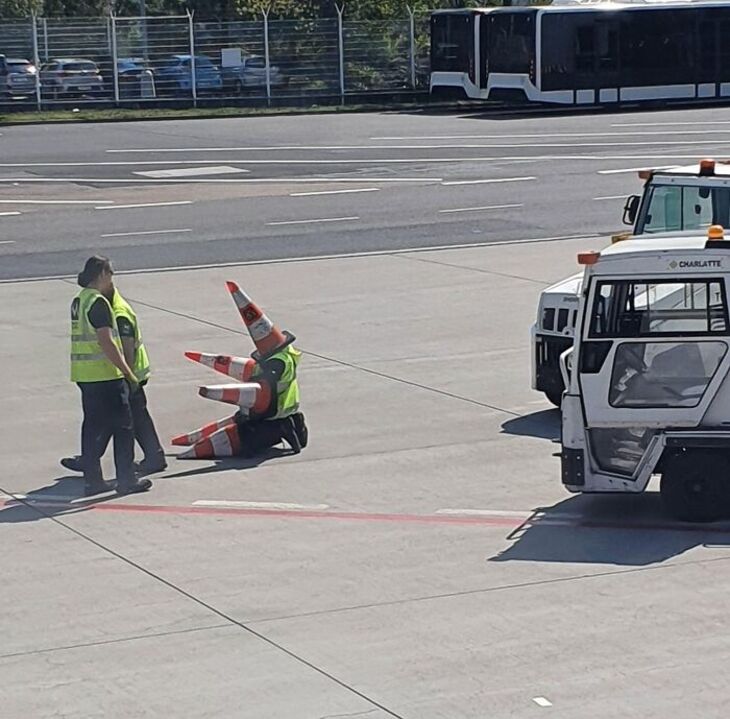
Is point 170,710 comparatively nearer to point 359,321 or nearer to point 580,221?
point 359,321

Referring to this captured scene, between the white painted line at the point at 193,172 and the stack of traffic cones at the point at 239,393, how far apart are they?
66.9 ft

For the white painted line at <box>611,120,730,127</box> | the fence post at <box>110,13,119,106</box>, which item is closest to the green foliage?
the fence post at <box>110,13,119,106</box>

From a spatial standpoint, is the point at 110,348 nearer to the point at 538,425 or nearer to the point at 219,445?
the point at 219,445

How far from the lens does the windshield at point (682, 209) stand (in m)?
13.3

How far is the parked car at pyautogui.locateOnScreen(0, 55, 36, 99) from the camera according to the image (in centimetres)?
4853

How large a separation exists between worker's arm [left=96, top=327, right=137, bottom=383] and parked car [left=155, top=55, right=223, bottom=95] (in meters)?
39.5

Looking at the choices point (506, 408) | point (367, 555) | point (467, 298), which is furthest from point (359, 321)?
point (367, 555)

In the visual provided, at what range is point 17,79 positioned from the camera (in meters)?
48.7

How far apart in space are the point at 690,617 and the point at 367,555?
214cm

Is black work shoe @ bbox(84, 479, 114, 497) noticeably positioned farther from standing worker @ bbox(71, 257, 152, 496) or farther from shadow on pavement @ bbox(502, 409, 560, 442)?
shadow on pavement @ bbox(502, 409, 560, 442)

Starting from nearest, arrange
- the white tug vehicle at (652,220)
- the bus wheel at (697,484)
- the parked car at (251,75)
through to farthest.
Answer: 1. the bus wheel at (697,484)
2. the white tug vehicle at (652,220)
3. the parked car at (251,75)

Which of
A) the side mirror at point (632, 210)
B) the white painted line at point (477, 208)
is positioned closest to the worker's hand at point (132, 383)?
the side mirror at point (632, 210)

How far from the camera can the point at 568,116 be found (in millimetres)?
45156

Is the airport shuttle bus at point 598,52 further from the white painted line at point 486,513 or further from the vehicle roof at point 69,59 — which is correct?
the white painted line at point 486,513
